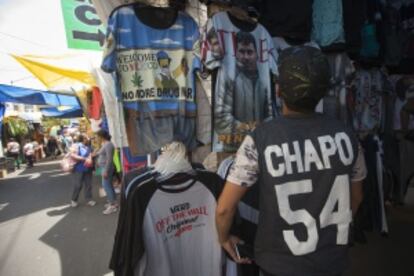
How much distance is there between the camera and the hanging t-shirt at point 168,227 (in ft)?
5.07

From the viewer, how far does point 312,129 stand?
128 cm

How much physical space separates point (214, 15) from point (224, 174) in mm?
1071

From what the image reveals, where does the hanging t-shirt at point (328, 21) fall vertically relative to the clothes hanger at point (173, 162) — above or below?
above

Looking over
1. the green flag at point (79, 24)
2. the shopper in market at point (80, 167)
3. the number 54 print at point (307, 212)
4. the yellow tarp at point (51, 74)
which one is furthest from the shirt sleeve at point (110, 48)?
the shopper in market at point (80, 167)

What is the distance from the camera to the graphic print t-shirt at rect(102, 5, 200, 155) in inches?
74.5

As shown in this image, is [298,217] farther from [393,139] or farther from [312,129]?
[393,139]

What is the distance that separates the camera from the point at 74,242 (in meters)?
4.44

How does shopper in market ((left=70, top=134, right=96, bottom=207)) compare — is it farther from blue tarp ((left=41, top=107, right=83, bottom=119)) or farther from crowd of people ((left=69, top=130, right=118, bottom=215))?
blue tarp ((left=41, top=107, right=83, bottom=119))

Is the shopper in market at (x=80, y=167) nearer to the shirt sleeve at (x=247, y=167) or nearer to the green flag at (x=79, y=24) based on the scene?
the green flag at (x=79, y=24)

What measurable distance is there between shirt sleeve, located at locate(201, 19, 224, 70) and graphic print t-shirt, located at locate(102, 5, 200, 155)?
0.10 meters

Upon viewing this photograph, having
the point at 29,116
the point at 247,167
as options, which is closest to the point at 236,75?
the point at 247,167

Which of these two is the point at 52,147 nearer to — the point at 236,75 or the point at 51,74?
the point at 51,74

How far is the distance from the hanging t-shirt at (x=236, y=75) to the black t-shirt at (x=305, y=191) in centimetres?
77

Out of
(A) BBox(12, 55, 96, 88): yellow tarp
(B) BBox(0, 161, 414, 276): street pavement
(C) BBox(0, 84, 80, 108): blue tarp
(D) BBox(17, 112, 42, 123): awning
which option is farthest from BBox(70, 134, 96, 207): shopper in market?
(D) BBox(17, 112, 42, 123): awning
